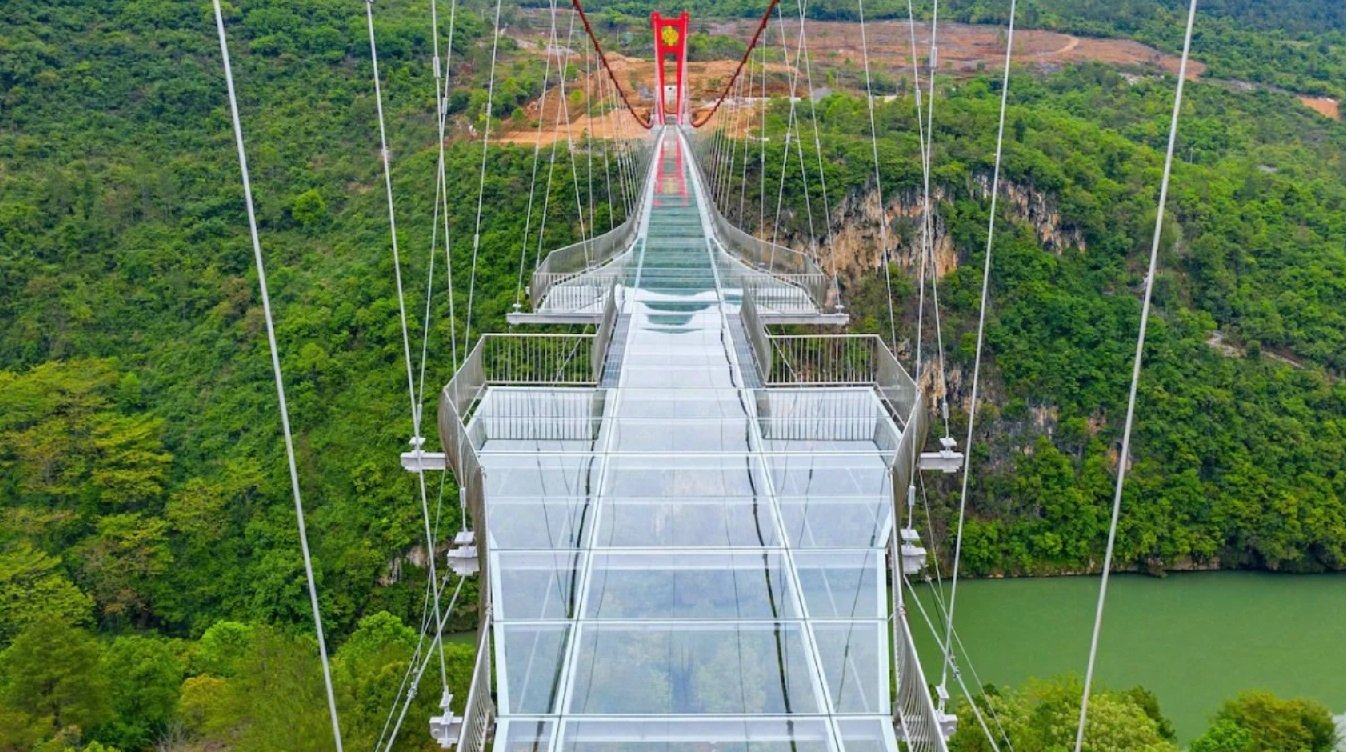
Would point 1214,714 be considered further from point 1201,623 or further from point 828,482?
point 828,482

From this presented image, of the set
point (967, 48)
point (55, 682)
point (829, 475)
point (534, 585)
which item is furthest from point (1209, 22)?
point (534, 585)

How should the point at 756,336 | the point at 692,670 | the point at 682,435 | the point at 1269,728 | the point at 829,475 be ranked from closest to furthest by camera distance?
1. the point at 692,670
2. the point at 829,475
3. the point at 682,435
4. the point at 756,336
5. the point at 1269,728

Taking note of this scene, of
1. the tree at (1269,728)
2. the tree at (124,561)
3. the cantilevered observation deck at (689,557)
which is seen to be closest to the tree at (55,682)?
the tree at (124,561)

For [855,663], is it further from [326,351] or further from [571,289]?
[326,351]

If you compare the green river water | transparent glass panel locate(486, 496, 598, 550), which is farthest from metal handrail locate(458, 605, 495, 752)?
the green river water

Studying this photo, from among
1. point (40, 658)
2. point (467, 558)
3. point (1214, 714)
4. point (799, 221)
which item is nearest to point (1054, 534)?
point (1214, 714)
